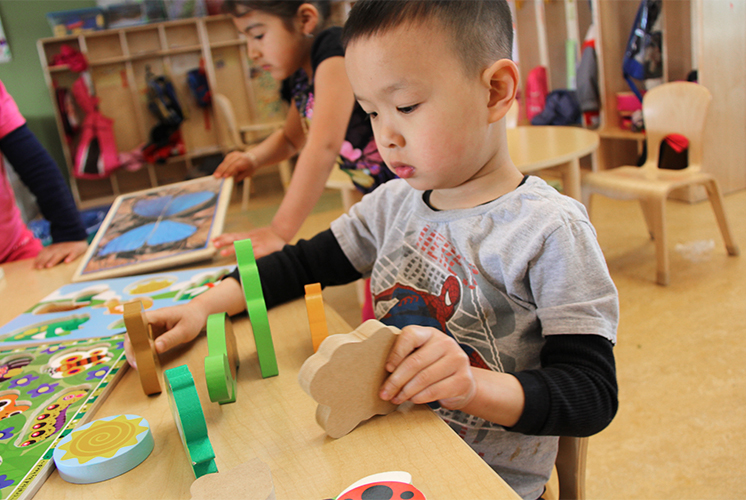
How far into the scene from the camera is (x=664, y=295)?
81.4 inches

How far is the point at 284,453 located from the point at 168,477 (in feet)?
0.31

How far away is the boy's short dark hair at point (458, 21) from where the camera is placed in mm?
540

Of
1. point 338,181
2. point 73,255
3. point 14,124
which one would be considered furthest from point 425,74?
point 338,181

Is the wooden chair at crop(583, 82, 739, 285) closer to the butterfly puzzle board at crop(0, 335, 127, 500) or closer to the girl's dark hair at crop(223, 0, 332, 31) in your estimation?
the girl's dark hair at crop(223, 0, 332, 31)

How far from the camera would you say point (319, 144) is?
1.03 meters

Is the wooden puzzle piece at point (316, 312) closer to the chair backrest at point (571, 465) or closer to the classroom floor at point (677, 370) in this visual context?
the chair backrest at point (571, 465)

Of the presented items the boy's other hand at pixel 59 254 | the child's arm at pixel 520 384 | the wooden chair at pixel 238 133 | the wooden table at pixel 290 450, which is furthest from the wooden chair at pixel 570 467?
the wooden chair at pixel 238 133

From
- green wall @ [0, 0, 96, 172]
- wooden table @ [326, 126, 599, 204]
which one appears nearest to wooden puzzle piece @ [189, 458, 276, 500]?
wooden table @ [326, 126, 599, 204]

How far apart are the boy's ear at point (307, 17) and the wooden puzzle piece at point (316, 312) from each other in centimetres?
66

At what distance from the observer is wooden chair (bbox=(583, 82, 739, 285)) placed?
213cm

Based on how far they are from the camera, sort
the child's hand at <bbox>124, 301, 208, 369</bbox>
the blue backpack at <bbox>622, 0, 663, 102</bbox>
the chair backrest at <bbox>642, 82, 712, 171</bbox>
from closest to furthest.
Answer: the child's hand at <bbox>124, 301, 208, 369</bbox> < the chair backrest at <bbox>642, 82, 712, 171</bbox> < the blue backpack at <bbox>622, 0, 663, 102</bbox>

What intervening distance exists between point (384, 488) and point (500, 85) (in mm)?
408

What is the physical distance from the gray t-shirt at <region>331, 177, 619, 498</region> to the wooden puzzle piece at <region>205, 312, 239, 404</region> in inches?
8.2

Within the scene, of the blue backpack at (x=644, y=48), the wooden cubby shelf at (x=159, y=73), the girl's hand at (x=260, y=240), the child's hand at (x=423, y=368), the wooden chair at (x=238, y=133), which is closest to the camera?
the child's hand at (x=423, y=368)
